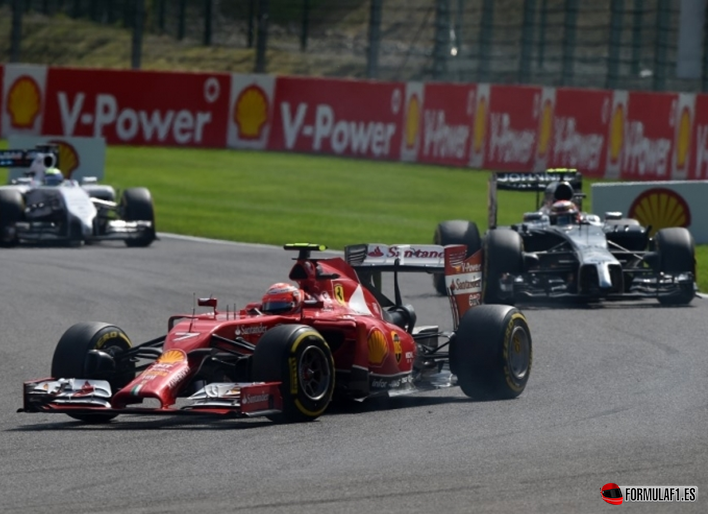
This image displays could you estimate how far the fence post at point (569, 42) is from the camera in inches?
1415

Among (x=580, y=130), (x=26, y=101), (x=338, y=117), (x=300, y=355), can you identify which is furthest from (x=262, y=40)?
(x=300, y=355)

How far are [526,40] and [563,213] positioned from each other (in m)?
20.3

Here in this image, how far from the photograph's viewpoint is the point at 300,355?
9.20m

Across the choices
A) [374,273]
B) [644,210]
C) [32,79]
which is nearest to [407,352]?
[374,273]

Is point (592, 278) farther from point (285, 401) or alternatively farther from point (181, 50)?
point (181, 50)

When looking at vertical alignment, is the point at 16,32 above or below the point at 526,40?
below

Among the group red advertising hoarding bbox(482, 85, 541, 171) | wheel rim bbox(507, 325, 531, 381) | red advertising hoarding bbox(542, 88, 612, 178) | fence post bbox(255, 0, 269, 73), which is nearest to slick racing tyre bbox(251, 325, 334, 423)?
wheel rim bbox(507, 325, 531, 381)

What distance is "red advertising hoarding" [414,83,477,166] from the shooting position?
32.8 m

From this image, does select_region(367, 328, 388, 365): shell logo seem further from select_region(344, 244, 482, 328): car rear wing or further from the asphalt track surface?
select_region(344, 244, 482, 328): car rear wing

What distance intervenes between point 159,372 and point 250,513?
266 cm

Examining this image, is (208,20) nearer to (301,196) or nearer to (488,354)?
(301,196)

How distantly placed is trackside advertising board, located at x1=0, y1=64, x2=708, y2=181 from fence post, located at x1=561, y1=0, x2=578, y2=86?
4486 millimetres

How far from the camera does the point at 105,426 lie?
9.26m

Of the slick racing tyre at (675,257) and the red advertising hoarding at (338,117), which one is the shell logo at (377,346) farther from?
the red advertising hoarding at (338,117)
